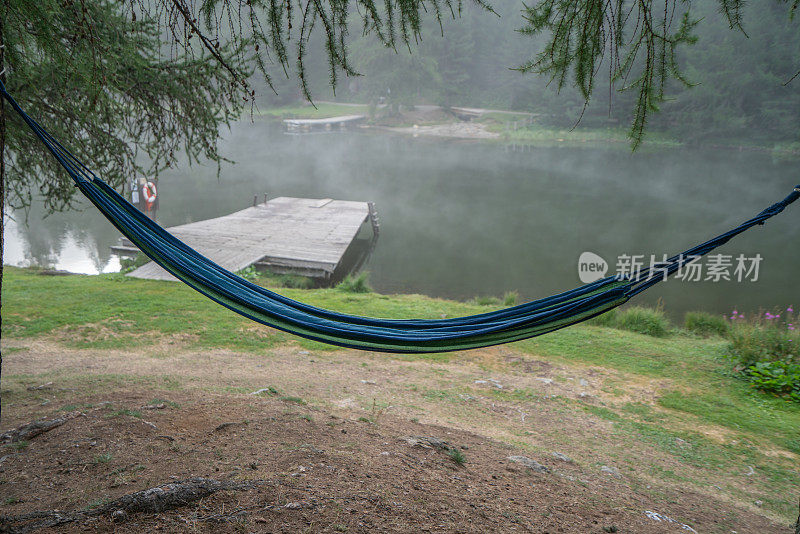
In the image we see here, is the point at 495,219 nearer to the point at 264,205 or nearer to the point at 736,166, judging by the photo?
the point at 264,205

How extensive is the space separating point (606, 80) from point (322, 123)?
18.0m

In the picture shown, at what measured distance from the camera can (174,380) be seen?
3.44 meters

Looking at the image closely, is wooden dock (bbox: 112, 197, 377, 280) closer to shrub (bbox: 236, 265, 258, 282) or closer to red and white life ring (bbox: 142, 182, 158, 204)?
shrub (bbox: 236, 265, 258, 282)

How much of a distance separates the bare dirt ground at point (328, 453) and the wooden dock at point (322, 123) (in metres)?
31.7

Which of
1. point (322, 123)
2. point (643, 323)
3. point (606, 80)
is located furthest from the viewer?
point (322, 123)

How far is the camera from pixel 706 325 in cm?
647

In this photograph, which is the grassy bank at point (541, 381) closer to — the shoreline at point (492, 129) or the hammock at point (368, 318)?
the hammock at point (368, 318)

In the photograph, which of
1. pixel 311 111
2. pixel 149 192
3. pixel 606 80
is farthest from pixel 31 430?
pixel 311 111

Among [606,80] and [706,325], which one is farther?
[606,80]

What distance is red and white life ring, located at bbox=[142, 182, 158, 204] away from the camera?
29.2 ft

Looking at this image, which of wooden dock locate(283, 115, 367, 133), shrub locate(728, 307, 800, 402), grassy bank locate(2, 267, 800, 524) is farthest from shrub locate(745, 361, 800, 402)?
wooden dock locate(283, 115, 367, 133)

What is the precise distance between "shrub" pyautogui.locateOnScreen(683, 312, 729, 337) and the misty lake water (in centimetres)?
176

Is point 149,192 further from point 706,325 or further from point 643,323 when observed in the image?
point 706,325

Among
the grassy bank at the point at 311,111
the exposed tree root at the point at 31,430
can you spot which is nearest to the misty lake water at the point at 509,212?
the exposed tree root at the point at 31,430
